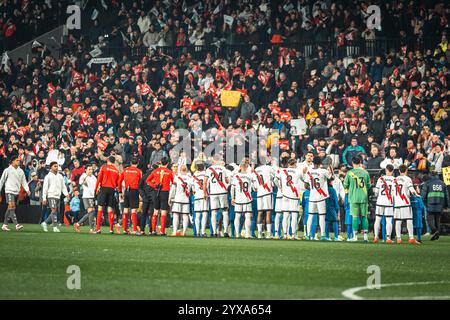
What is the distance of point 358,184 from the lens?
77.0 feet

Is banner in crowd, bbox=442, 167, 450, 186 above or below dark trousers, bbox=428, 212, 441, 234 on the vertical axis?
above

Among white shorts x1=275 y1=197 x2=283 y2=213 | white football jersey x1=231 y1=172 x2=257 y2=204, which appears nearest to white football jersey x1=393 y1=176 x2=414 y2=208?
white shorts x1=275 y1=197 x2=283 y2=213

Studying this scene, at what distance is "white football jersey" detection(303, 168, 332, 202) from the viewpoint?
2370cm

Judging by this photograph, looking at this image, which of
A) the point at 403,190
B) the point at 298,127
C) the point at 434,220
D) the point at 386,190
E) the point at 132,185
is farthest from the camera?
the point at 298,127

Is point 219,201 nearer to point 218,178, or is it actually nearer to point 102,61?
point 218,178

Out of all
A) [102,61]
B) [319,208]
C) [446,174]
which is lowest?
[319,208]

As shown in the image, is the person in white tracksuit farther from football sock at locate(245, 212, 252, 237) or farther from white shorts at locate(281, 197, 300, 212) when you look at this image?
white shorts at locate(281, 197, 300, 212)

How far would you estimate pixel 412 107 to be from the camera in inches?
1141

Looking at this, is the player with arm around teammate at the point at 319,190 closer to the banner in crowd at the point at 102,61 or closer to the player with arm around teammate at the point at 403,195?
the player with arm around teammate at the point at 403,195

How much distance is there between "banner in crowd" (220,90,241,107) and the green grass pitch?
34.9 feet

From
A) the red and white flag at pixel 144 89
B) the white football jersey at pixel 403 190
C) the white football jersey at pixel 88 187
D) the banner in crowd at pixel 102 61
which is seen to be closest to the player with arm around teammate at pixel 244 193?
the white football jersey at pixel 403 190

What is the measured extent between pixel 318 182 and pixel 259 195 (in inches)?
77.3

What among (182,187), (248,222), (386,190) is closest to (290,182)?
(248,222)
